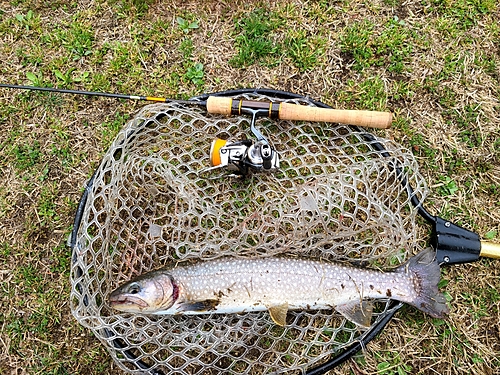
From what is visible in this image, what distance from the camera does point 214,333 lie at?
274 centimetres

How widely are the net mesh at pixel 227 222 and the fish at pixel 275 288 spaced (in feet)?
0.42

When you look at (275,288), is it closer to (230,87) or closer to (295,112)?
(295,112)

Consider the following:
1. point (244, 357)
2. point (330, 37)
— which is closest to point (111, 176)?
point (244, 357)

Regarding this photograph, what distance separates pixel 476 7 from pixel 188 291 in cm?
287

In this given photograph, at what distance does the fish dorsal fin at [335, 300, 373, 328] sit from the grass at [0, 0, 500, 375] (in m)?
0.39

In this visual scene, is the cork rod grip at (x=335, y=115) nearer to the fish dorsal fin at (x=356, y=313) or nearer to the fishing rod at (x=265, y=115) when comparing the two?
the fishing rod at (x=265, y=115)

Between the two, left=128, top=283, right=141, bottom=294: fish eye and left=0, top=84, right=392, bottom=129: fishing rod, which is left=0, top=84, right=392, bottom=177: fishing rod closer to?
left=0, top=84, right=392, bottom=129: fishing rod

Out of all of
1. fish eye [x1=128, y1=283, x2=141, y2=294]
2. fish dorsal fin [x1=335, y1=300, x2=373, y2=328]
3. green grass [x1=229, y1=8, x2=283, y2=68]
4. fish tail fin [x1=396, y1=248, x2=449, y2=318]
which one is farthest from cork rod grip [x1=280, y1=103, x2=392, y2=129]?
fish eye [x1=128, y1=283, x2=141, y2=294]

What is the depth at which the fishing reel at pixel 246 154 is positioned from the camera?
2617 millimetres

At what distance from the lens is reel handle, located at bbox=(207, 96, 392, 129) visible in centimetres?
275

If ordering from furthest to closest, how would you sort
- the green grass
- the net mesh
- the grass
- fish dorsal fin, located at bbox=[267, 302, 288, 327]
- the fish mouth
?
1. the green grass
2. the grass
3. the net mesh
4. fish dorsal fin, located at bbox=[267, 302, 288, 327]
5. the fish mouth

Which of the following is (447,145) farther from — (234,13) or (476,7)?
(234,13)

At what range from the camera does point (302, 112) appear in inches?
109

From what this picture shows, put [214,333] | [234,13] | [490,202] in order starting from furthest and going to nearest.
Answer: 1. [234,13]
2. [490,202]
3. [214,333]
